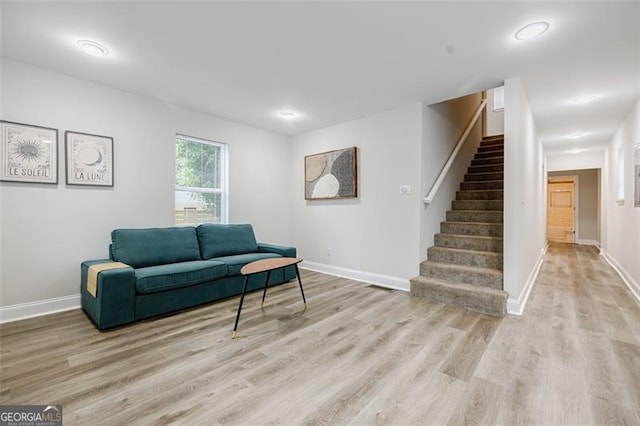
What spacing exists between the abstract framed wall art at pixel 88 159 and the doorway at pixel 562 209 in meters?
11.5

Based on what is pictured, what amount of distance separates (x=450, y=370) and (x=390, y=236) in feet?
7.25

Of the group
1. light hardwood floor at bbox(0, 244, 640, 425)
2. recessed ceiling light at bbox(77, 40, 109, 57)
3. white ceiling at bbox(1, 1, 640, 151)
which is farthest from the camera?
recessed ceiling light at bbox(77, 40, 109, 57)

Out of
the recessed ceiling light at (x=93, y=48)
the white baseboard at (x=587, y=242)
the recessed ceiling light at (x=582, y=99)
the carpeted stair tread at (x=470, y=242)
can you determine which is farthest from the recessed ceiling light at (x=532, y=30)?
the white baseboard at (x=587, y=242)

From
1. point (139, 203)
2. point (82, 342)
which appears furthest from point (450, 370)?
point (139, 203)

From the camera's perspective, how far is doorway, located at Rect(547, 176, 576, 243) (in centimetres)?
898

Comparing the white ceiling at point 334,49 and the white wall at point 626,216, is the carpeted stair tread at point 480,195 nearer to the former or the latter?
the white ceiling at point 334,49

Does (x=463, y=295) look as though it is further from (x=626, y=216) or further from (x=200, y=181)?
(x=200, y=181)

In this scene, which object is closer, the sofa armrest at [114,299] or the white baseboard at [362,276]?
the sofa armrest at [114,299]

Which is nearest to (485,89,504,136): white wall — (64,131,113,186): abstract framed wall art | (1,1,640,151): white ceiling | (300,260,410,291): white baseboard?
(1,1,640,151): white ceiling

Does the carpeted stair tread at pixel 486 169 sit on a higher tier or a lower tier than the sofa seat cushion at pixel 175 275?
higher

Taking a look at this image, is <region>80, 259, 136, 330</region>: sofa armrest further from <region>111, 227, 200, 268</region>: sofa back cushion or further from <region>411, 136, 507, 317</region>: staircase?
<region>411, 136, 507, 317</region>: staircase

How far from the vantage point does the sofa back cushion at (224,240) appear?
12.3 feet

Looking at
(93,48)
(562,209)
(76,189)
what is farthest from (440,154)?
(562,209)

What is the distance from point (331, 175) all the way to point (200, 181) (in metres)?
2.03
